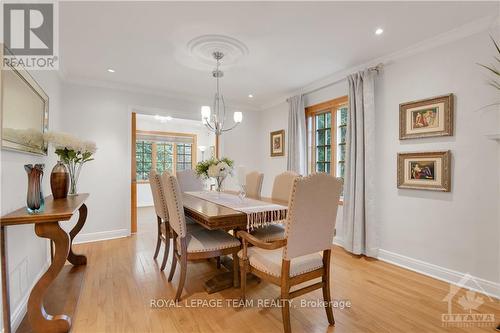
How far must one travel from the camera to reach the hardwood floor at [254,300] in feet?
5.86

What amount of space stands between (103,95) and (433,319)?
4890 mm

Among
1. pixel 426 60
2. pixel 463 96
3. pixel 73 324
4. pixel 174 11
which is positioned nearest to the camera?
pixel 73 324

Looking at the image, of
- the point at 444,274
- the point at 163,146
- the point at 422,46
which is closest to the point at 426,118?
the point at 422,46

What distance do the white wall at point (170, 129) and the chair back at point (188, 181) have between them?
127 inches

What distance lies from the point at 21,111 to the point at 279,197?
Answer: 99.3 inches

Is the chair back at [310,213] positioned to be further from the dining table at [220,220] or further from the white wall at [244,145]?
the white wall at [244,145]

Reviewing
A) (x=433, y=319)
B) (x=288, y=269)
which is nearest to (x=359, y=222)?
(x=433, y=319)

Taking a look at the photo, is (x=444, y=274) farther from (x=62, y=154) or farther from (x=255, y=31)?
(x=62, y=154)

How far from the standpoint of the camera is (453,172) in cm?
245

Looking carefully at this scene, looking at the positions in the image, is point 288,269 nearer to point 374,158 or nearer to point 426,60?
point 374,158

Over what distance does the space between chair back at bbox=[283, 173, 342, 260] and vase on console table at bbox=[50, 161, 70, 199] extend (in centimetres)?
217

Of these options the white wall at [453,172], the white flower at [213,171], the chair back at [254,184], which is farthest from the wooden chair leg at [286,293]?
the white wall at [453,172]

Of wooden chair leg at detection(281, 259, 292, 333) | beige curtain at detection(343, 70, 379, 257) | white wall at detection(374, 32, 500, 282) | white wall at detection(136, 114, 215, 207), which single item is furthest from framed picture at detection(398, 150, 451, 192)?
white wall at detection(136, 114, 215, 207)

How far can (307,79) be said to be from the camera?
3779 mm
